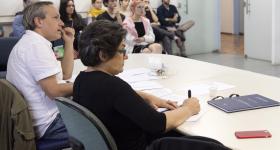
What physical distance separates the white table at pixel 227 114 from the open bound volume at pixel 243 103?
31mm

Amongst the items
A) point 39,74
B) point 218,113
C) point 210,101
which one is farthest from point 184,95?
point 39,74

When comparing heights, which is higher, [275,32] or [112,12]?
[112,12]

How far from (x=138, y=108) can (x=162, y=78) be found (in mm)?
1118

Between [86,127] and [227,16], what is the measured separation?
31.5 feet

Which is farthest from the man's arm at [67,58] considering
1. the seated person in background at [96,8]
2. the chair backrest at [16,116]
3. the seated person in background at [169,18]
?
the seated person in background at [169,18]

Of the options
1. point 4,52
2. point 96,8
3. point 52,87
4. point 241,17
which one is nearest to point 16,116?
point 52,87

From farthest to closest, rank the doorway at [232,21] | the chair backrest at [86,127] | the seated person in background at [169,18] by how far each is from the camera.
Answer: the doorway at [232,21] < the seated person in background at [169,18] < the chair backrest at [86,127]

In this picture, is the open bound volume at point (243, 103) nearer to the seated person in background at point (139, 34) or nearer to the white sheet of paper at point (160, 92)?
the white sheet of paper at point (160, 92)

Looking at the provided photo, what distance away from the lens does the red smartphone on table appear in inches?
57.5

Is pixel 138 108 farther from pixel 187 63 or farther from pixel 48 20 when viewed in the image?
pixel 187 63

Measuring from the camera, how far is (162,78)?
2.61 meters

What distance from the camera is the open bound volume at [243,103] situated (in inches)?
71.0

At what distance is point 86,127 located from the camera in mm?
1450

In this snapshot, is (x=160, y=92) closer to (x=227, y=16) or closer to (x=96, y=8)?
(x=96, y=8)
